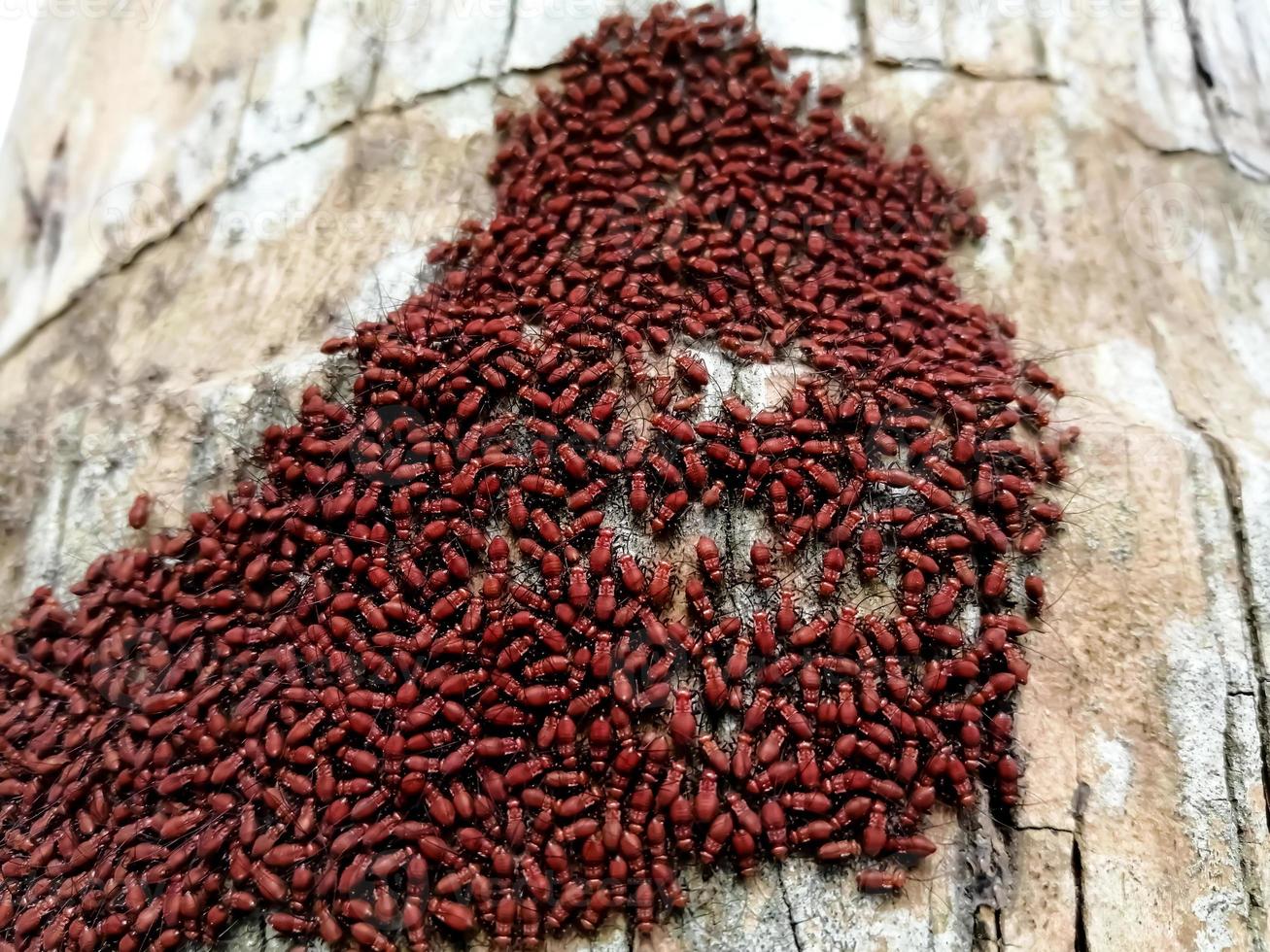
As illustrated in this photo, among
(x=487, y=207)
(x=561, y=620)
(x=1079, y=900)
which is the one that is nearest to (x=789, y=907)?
(x=1079, y=900)

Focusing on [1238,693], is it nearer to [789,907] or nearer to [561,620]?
[789,907]

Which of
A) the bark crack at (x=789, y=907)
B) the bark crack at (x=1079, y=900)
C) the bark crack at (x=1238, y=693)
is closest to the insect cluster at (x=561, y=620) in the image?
the bark crack at (x=789, y=907)

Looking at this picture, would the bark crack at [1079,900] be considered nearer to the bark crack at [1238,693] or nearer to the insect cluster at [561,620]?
the bark crack at [1238,693]

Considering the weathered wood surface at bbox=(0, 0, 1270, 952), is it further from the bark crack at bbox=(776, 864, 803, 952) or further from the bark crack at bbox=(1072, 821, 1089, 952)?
the bark crack at bbox=(776, 864, 803, 952)

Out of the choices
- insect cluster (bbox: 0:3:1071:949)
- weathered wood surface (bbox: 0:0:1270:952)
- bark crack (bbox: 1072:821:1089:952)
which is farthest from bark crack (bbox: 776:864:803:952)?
weathered wood surface (bbox: 0:0:1270:952)

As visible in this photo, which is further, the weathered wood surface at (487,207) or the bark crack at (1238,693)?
the weathered wood surface at (487,207)
